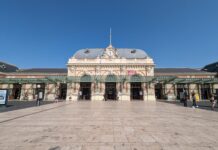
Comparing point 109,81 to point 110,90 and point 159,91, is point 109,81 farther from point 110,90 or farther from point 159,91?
point 159,91

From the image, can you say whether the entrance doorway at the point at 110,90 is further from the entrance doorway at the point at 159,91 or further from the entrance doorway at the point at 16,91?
the entrance doorway at the point at 16,91

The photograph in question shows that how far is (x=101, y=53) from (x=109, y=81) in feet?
32.4

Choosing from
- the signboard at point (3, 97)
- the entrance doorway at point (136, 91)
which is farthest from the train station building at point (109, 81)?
the signboard at point (3, 97)

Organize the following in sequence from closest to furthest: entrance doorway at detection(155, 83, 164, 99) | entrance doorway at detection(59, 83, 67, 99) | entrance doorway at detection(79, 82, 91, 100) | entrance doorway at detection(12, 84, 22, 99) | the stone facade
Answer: the stone facade < entrance doorway at detection(79, 82, 91, 100) < entrance doorway at detection(12, 84, 22, 99) < entrance doorway at detection(59, 83, 67, 99) < entrance doorway at detection(155, 83, 164, 99)

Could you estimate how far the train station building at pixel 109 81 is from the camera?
3297cm

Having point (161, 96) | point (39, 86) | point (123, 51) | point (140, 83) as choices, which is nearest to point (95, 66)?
point (123, 51)

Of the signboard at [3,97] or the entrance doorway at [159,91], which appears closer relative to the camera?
the signboard at [3,97]

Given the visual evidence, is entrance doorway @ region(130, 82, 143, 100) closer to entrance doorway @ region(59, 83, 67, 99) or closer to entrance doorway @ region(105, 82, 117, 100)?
entrance doorway @ region(105, 82, 117, 100)

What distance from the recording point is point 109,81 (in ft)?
111

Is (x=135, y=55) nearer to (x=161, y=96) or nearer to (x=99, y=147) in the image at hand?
(x=161, y=96)

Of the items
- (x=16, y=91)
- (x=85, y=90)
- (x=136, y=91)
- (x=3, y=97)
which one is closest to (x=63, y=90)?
(x=85, y=90)

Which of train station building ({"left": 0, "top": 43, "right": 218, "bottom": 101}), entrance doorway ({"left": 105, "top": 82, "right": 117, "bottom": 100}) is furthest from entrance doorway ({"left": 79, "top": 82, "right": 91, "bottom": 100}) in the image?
entrance doorway ({"left": 105, "top": 82, "right": 117, "bottom": 100})

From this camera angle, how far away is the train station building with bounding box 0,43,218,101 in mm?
32969

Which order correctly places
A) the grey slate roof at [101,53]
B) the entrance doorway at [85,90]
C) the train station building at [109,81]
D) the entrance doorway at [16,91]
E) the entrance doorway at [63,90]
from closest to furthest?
the train station building at [109,81] → the entrance doorway at [85,90] → the entrance doorway at [16,91] → the entrance doorway at [63,90] → the grey slate roof at [101,53]
